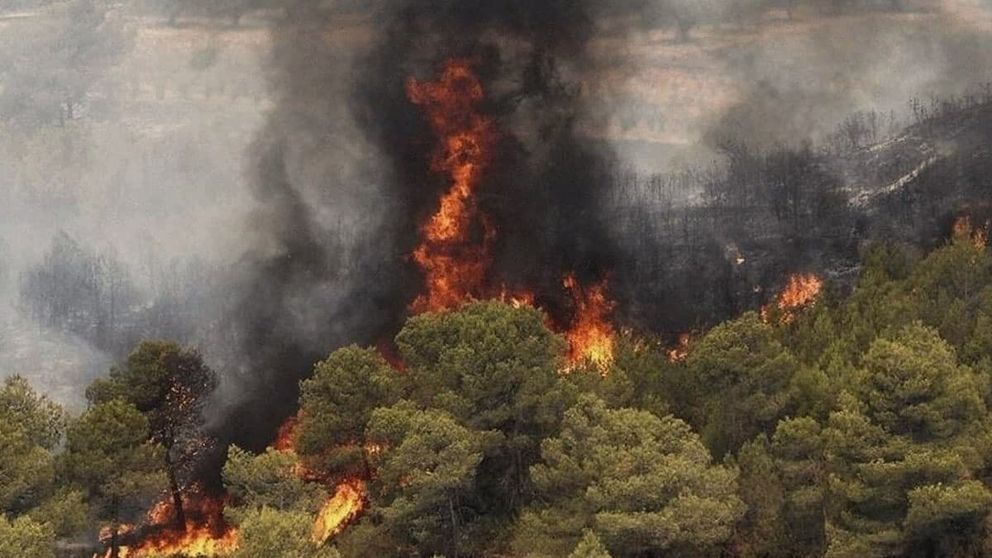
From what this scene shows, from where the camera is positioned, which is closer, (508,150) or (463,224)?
(463,224)

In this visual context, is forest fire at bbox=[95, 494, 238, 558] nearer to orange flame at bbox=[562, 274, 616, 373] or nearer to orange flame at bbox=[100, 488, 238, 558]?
orange flame at bbox=[100, 488, 238, 558]

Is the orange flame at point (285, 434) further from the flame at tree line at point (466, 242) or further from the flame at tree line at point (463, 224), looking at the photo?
the flame at tree line at point (463, 224)

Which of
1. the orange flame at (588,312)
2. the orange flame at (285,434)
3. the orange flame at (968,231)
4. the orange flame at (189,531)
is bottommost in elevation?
the orange flame at (189,531)

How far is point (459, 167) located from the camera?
174ft

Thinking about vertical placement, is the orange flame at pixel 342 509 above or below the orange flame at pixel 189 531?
above

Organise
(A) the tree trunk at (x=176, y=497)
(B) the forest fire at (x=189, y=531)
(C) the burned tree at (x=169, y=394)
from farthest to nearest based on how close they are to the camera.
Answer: (B) the forest fire at (x=189, y=531) < (A) the tree trunk at (x=176, y=497) < (C) the burned tree at (x=169, y=394)

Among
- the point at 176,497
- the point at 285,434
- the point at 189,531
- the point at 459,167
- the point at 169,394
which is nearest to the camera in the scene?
the point at 169,394

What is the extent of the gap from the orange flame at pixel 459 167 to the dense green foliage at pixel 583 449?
62.4 feet

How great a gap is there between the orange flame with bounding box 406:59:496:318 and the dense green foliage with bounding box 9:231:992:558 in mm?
19014

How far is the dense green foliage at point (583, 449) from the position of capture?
23859 mm

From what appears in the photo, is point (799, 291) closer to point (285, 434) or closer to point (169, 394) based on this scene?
point (285, 434)

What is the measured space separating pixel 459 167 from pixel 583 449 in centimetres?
3012

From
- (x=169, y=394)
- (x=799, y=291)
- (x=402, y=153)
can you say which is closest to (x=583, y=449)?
(x=169, y=394)

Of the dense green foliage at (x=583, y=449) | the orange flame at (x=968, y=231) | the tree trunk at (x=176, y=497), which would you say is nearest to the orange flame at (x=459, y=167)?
the tree trunk at (x=176, y=497)
